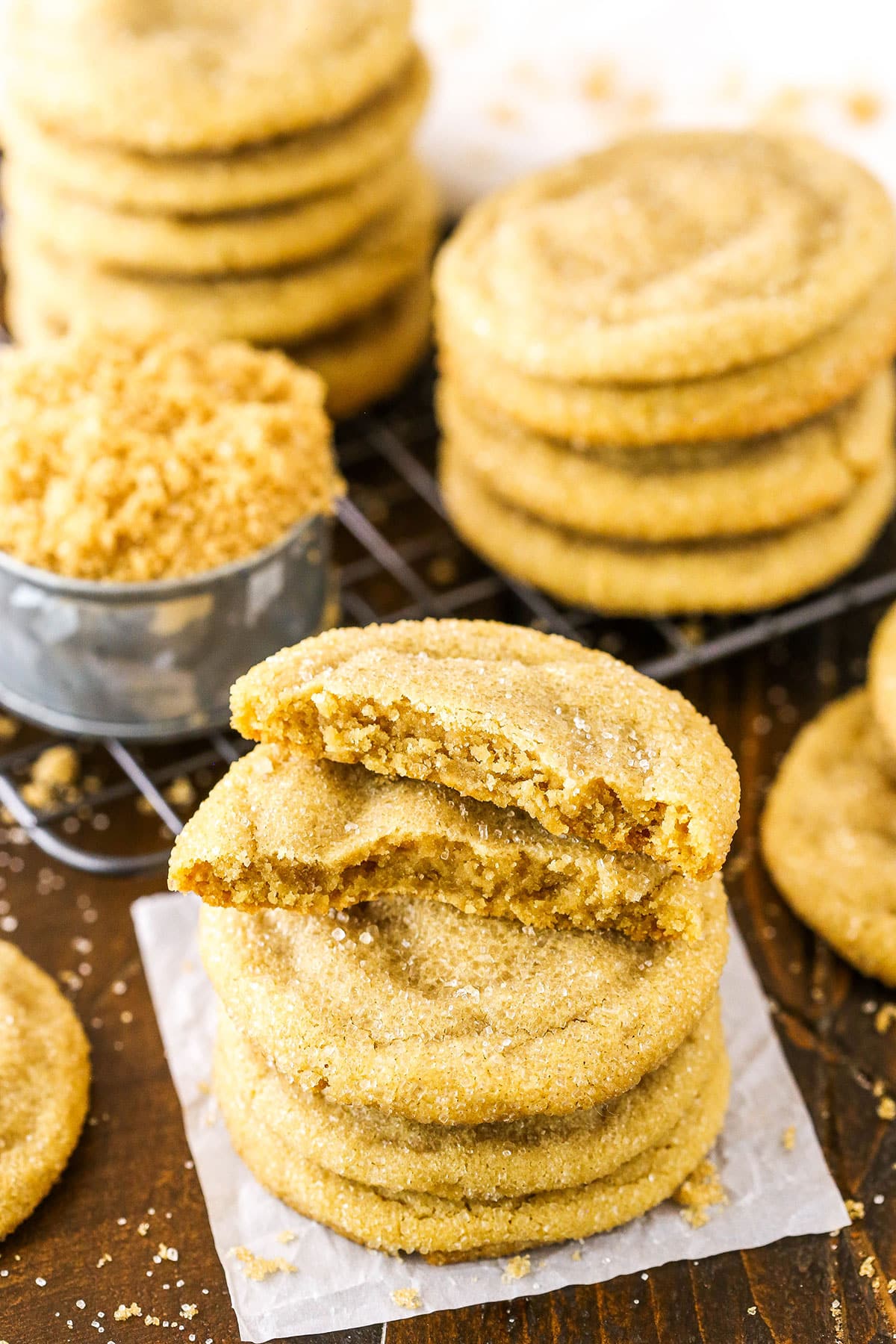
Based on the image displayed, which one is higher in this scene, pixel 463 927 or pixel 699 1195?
pixel 463 927

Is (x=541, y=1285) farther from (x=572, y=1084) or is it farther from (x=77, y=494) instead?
(x=77, y=494)

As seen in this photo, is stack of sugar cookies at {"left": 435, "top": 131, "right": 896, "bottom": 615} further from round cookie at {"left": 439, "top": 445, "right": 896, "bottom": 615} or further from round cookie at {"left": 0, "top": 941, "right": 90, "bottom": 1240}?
round cookie at {"left": 0, "top": 941, "right": 90, "bottom": 1240}

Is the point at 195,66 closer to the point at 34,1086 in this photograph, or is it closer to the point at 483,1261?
the point at 34,1086

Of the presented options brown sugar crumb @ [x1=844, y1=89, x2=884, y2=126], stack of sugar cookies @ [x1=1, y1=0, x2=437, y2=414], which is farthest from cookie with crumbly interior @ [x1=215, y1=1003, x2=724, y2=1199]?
brown sugar crumb @ [x1=844, y1=89, x2=884, y2=126]

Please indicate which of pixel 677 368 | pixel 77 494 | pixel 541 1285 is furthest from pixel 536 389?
pixel 541 1285

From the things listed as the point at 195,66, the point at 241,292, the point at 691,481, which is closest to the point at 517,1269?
the point at 691,481
